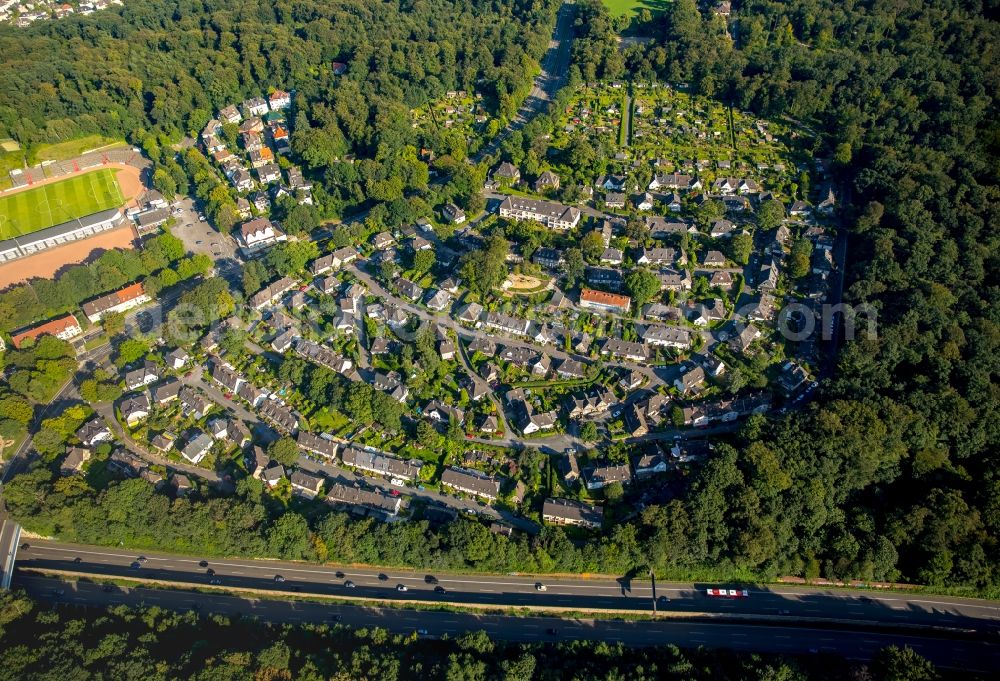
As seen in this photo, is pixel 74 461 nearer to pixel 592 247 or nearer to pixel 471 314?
pixel 471 314

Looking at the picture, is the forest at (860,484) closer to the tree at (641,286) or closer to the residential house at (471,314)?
the tree at (641,286)

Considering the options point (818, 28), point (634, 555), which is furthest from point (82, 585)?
point (818, 28)

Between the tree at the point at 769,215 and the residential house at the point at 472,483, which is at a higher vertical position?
the tree at the point at 769,215

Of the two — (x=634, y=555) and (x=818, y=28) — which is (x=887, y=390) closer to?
(x=634, y=555)

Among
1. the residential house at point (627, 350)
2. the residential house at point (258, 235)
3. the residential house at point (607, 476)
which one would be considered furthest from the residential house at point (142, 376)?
the residential house at point (627, 350)

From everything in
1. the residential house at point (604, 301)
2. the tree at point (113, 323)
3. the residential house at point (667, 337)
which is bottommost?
the tree at point (113, 323)

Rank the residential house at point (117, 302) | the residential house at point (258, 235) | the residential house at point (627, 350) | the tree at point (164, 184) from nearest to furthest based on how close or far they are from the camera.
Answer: the residential house at point (627, 350)
the residential house at point (117, 302)
the residential house at point (258, 235)
the tree at point (164, 184)
